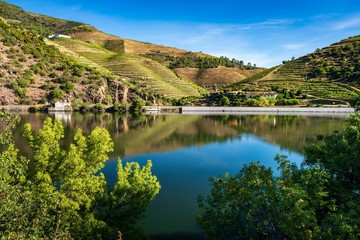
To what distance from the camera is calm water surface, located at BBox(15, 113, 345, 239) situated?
2682 centimetres

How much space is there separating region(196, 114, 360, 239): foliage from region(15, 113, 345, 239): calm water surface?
704 cm

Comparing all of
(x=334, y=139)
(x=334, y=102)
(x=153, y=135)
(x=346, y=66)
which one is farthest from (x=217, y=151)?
(x=346, y=66)

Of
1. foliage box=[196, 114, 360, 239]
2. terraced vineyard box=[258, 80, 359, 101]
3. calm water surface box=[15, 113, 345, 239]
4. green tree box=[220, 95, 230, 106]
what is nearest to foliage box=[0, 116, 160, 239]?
calm water surface box=[15, 113, 345, 239]

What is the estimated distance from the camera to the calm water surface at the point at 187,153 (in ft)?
88.0

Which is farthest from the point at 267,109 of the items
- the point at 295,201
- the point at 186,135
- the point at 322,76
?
the point at 295,201

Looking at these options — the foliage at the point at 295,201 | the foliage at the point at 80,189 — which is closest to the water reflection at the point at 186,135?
the foliage at the point at 80,189

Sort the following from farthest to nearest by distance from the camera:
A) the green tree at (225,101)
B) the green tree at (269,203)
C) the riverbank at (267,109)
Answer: the green tree at (225,101) → the riverbank at (267,109) → the green tree at (269,203)

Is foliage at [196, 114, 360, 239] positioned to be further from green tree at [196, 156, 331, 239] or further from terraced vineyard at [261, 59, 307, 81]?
terraced vineyard at [261, 59, 307, 81]

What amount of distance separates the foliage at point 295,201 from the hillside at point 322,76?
123 m

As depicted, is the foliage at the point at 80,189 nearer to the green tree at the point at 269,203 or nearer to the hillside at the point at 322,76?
the green tree at the point at 269,203

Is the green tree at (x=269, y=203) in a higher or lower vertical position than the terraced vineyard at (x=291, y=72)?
lower

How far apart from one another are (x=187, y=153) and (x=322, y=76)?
129538 mm

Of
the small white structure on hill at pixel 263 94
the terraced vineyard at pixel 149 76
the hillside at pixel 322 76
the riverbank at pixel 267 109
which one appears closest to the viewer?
the riverbank at pixel 267 109

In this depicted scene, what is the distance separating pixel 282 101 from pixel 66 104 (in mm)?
87081
